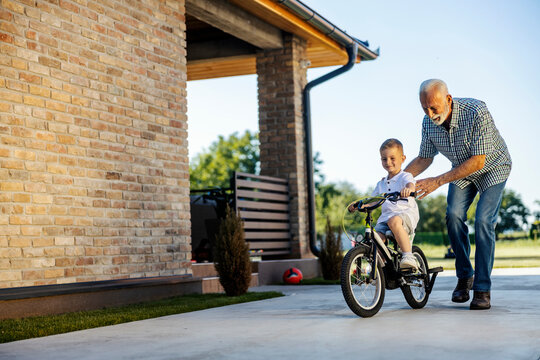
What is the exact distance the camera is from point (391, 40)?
75.9 meters

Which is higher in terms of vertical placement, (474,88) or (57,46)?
(474,88)

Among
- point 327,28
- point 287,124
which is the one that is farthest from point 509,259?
point 327,28

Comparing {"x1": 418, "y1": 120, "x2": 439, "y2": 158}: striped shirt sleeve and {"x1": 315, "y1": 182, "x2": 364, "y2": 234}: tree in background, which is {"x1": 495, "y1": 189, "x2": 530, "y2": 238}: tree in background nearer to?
{"x1": 315, "y1": 182, "x2": 364, "y2": 234}: tree in background

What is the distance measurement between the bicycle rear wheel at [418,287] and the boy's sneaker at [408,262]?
0.14 meters

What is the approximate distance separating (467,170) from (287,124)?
20.3ft

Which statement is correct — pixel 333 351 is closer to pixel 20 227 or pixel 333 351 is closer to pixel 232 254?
pixel 20 227

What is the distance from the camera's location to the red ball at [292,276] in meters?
9.73

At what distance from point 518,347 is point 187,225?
→ 4.92 meters

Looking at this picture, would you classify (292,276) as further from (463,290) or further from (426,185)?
(426,185)

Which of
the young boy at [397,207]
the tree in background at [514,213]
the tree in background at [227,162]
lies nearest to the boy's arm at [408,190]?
the young boy at [397,207]

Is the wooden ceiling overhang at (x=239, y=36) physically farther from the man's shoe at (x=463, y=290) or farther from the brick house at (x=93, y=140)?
the man's shoe at (x=463, y=290)

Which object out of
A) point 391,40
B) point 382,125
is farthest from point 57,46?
point 382,125

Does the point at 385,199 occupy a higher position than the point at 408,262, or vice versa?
the point at 385,199

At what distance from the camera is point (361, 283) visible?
4945 mm
